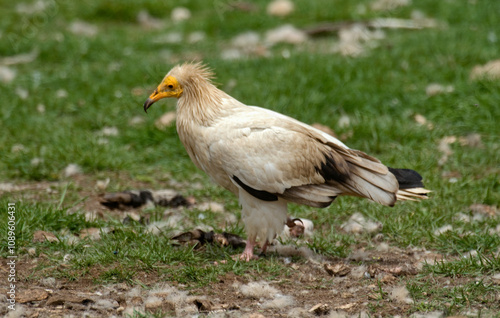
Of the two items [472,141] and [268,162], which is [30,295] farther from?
[472,141]

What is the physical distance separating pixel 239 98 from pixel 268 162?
318cm

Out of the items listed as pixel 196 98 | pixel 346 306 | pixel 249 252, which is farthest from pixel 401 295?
pixel 196 98

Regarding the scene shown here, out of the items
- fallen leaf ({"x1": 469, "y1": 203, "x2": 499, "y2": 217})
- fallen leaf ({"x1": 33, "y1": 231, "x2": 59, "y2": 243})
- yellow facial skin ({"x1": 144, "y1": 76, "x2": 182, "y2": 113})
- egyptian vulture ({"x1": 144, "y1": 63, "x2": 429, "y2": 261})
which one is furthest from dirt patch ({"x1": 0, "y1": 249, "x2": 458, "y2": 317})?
yellow facial skin ({"x1": 144, "y1": 76, "x2": 182, "y2": 113})

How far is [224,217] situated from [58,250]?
4.73ft

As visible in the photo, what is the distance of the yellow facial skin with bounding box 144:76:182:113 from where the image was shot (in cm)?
464

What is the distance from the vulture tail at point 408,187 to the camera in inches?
177

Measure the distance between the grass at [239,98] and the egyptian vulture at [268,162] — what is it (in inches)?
16.0

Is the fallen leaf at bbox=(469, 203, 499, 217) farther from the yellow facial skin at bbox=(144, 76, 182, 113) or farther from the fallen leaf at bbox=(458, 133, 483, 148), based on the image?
the yellow facial skin at bbox=(144, 76, 182, 113)

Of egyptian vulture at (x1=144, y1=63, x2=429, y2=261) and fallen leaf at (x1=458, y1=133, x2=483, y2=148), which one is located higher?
egyptian vulture at (x1=144, y1=63, x2=429, y2=261)

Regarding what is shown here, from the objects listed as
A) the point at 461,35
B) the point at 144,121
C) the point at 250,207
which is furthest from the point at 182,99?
the point at 461,35

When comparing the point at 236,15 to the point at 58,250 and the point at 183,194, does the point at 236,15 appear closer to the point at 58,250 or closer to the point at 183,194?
the point at 183,194

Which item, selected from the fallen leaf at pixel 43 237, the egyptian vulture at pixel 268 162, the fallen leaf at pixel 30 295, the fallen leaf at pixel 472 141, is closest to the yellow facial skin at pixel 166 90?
the egyptian vulture at pixel 268 162

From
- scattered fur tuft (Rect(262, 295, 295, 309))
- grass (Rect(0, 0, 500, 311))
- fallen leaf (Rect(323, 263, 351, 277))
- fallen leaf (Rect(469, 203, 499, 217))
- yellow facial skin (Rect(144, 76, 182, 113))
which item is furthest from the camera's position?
fallen leaf (Rect(469, 203, 499, 217))

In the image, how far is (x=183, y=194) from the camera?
5.77m
